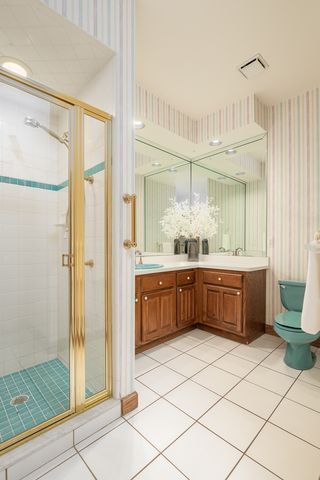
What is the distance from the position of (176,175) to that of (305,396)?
2.90m

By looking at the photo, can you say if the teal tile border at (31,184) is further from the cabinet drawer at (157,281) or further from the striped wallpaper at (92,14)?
the cabinet drawer at (157,281)

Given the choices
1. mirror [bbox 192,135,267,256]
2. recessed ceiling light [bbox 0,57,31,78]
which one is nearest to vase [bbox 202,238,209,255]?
mirror [bbox 192,135,267,256]

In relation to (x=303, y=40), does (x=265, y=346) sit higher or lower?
lower

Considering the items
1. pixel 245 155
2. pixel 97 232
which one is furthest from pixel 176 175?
pixel 97 232

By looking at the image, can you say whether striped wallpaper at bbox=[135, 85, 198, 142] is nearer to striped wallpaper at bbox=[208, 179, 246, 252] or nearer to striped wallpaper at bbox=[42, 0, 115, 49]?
striped wallpaper at bbox=[208, 179, 246, 252]

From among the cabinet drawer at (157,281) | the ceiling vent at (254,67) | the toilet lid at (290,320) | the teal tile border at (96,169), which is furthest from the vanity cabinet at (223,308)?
the ceiling vent at (254,67)

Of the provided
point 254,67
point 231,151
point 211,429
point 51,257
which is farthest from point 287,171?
point 51,257

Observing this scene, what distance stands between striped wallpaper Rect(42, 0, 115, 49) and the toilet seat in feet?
8.28

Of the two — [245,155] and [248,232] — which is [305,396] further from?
[245,155]

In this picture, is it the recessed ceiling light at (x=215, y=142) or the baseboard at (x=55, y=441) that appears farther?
the recessed ceiling light at (x=215, y=142)

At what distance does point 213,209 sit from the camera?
11.3ft

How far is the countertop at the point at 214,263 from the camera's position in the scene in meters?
2.47

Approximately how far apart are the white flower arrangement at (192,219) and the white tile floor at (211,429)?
1.77 metres

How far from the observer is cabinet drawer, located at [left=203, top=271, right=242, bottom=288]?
2502 millimetres
